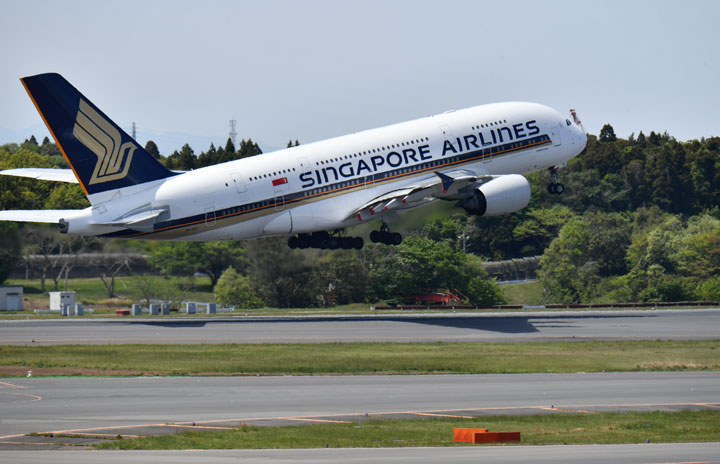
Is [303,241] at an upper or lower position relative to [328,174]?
lower

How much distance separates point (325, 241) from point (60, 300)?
94.2 feet

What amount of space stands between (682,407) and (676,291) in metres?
75.9

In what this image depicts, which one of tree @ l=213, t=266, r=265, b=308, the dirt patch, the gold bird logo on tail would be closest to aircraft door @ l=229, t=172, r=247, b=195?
the gold bird logo on tail

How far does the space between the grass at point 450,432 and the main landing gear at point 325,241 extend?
3919 cm

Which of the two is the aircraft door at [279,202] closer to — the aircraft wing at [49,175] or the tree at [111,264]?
the aircraft wing at [49,175]

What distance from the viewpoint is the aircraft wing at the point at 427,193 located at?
63219mm

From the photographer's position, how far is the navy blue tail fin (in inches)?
2211

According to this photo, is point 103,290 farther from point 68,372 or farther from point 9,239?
point 68,372

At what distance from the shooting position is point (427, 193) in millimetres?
63594

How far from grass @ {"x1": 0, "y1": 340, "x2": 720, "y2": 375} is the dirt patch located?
1.01 ft

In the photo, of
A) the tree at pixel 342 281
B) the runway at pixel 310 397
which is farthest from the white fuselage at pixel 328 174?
the runway at pixel 310 397

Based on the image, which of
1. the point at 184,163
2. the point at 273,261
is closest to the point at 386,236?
the point at 273,261

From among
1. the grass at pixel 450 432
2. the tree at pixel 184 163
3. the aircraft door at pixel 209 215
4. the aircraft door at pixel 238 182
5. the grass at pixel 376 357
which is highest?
the tree at pixel 184 163

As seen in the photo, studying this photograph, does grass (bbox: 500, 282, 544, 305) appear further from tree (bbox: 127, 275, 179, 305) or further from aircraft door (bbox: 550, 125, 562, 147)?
aircraft door (bbox: 550, 125, 562, 147)
